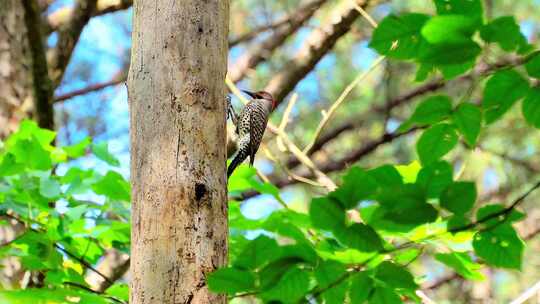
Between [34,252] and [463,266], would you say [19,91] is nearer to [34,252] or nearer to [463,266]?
[34,252]

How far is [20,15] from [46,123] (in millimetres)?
509

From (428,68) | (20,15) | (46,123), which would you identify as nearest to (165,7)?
(428,68)

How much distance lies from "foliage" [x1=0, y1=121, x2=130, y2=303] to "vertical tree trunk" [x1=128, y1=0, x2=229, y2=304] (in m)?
0.43

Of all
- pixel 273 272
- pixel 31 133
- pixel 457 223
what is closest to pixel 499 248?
pixel 457 223

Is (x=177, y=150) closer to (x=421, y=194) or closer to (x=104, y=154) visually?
(x=421, y=194)

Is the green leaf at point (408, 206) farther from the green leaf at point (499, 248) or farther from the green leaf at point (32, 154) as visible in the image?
the green leaf at point (32, 154)

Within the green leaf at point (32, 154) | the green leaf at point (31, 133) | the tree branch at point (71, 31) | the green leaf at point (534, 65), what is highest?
the tree branch at point (71, 31)

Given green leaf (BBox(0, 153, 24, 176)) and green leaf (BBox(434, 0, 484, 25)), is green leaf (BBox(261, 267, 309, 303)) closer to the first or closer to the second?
green leaf (BBox(434, 0, 484, 25))

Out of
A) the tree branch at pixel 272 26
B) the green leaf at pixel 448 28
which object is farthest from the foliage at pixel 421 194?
the tree branch at pixel 272 26

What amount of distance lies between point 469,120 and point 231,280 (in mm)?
355

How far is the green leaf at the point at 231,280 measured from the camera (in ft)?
3.00

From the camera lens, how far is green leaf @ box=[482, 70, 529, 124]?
0.82 meters

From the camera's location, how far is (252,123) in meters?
2.63

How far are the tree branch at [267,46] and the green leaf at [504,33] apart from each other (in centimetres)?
245
